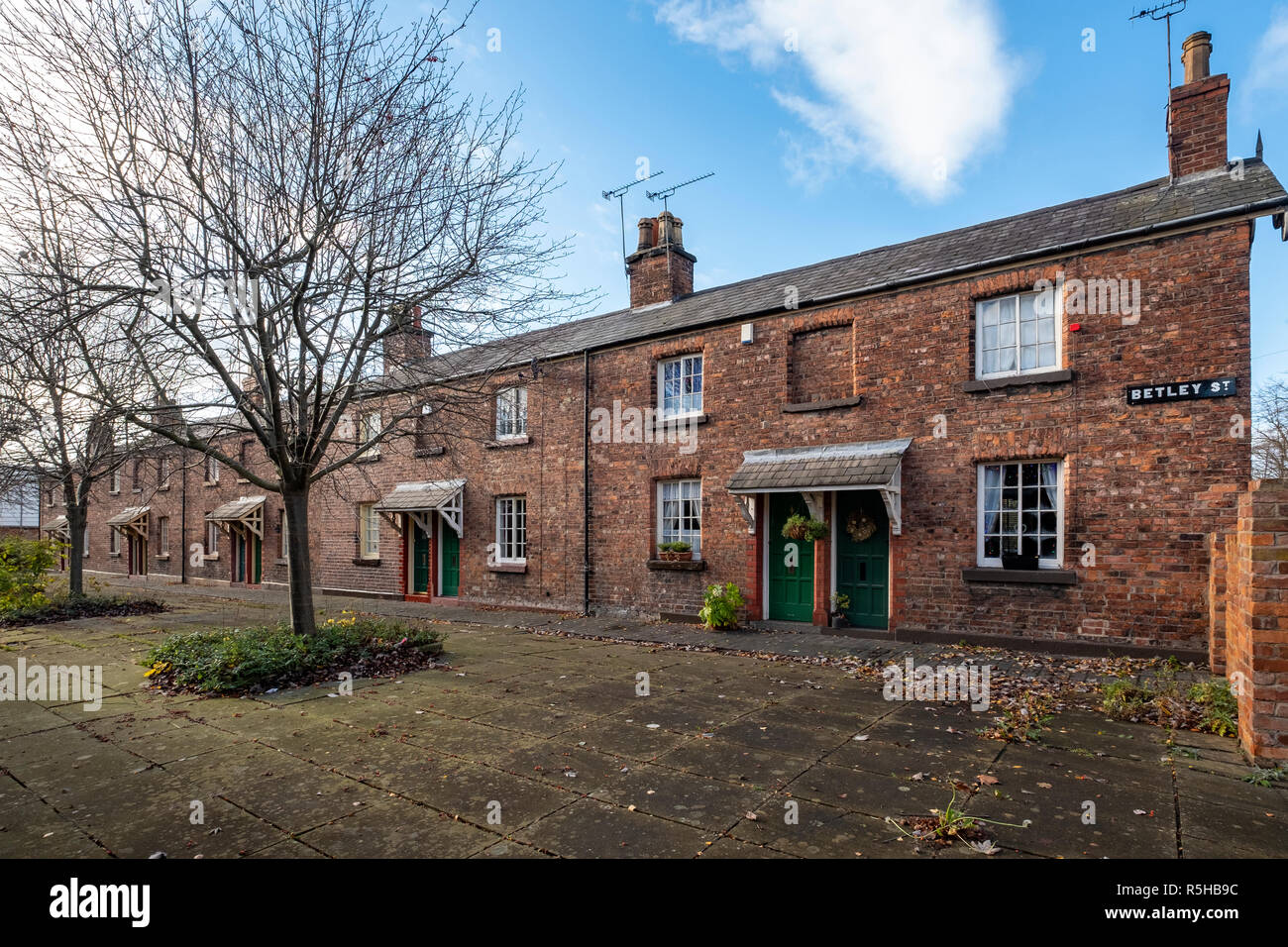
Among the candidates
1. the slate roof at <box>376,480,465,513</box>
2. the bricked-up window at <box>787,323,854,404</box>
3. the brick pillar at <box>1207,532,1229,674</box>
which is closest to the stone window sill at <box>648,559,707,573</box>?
the bricked-up window at <box>787,323,854,404</box>

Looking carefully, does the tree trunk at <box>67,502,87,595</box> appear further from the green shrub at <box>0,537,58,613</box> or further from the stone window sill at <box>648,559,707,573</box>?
the stone window sill at <box>648,559,707,573</box>

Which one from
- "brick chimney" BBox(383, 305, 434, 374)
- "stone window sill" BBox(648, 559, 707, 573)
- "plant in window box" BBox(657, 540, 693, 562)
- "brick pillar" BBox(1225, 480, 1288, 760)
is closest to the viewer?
"brick pillar" BBox(1225, 480, 1288, 760)

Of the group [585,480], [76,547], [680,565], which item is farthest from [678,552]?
[76,547]

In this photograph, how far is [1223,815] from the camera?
4016 mm

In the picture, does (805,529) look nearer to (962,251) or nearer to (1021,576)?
(1021,576)

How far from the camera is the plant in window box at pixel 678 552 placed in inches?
499

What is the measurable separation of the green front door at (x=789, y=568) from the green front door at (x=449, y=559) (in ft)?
27.7

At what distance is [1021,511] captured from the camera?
9547 millimetres

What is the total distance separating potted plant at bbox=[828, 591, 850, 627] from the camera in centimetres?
1092

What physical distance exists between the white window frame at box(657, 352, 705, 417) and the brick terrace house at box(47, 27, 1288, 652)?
40 millimetres

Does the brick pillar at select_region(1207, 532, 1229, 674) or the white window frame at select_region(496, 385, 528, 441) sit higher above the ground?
the white window frame at select_region(496, 385, 528, 441)
